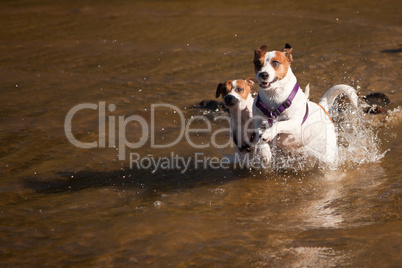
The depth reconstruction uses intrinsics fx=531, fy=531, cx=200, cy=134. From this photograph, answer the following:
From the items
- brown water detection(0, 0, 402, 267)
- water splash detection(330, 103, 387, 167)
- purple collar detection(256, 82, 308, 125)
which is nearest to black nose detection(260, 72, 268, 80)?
purple collar detection(256, 82, 308, 125)

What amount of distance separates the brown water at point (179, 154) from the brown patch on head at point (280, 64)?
128 cm

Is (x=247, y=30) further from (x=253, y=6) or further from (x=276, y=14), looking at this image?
(x=253, y=6)

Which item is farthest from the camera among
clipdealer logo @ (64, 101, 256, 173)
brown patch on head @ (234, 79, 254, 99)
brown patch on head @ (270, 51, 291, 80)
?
clipdealer logo @ (64, 101, 256, 173)

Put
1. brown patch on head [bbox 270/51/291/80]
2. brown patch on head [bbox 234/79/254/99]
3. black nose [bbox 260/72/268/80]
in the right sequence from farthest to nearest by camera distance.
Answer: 1. brown patch on head [bbox 234/79/254/99]
2. brown patch on head [bbox 270/51/291/80]
3. black nose [bbox 260/72/268/80]

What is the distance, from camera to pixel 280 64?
17.8 feet

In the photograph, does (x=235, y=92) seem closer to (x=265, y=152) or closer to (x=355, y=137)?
(x=265, y=152)

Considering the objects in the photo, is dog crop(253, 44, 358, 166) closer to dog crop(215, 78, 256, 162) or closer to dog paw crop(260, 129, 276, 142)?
dog paw crop(260, 129, 276, 142)

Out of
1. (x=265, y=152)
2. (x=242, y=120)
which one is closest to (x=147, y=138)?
(x=242, y=120)

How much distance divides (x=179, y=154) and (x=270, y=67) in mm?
2231

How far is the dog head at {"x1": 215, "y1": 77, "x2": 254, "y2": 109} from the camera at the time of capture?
5922 millimetres

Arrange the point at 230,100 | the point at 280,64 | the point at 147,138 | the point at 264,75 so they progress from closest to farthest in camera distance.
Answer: the point at 264,75 → the point at 280,64 → the point at 230,100 → the point at 147,138

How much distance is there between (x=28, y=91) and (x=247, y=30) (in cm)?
549

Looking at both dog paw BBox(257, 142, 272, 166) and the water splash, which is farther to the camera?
the water splash

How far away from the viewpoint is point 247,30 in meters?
12.6
